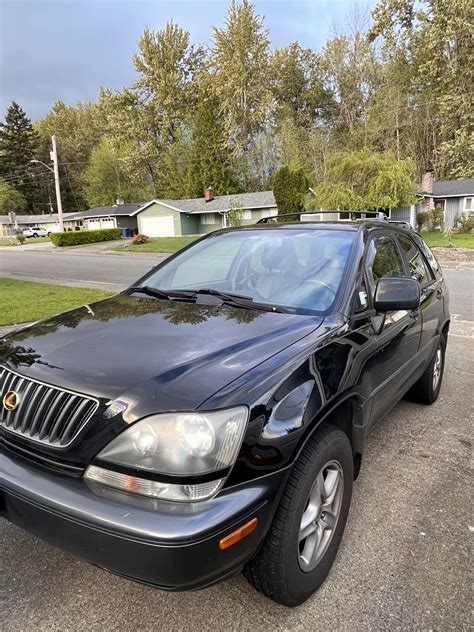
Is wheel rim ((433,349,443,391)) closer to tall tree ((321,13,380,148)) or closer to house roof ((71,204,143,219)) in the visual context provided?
tall tree ((321,13,380,148))

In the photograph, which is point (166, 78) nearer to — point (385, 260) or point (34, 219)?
point (34, 219)

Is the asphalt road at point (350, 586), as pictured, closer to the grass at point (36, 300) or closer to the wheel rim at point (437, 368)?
the wheel rim at point (437, 368)

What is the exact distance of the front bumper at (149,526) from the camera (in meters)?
1.53

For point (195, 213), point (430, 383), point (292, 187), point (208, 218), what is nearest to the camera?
point (430, 383)

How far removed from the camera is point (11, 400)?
79.8 inches

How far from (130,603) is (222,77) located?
50.4m

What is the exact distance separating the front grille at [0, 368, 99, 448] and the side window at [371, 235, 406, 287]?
1.92 metres

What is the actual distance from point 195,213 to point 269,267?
Result: 40.1 metres

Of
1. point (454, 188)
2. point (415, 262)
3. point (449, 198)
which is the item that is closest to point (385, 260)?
point (415, 262)

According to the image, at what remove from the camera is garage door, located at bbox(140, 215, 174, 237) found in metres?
42.6

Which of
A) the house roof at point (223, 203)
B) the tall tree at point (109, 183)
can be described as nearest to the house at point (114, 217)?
the tall tree at point (109, 183)

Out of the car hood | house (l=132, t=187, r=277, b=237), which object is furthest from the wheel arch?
house (l=132, t=187, r=277, b=237)

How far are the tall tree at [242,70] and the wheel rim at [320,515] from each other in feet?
156

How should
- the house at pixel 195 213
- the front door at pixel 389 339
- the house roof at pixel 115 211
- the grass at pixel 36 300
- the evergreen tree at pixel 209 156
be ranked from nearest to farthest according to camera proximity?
1. the front door at pixel 389 339
2. the grass at pixel 36 300
3. the house at pixel 195 213
4. the evergreen tree at pixel 209 156
5. the house roof at pixel 115 211
